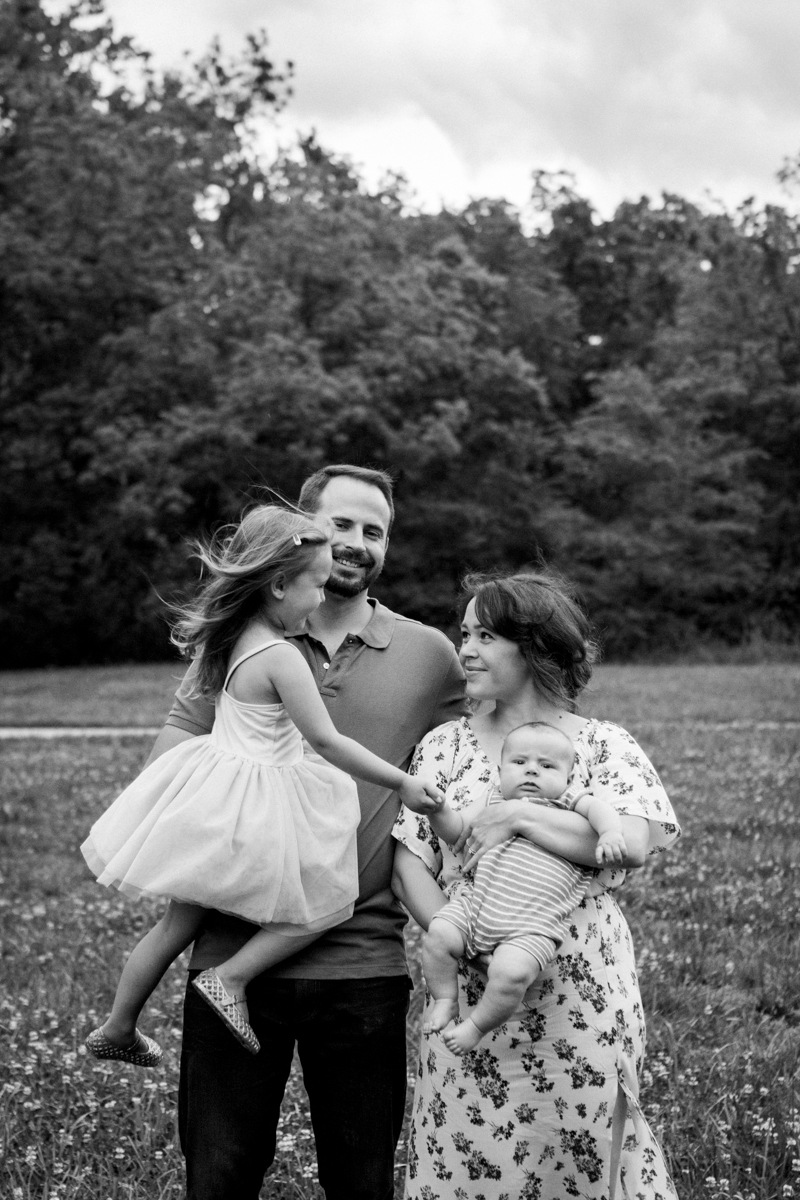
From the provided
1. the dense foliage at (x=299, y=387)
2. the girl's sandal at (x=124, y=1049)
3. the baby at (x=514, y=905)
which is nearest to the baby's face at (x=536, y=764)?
the baby at (x=514, y=905)

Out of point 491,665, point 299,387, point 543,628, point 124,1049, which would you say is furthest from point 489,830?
point 299,387

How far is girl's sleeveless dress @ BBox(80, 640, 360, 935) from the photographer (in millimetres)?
2705

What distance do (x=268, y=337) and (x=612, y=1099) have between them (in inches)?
934

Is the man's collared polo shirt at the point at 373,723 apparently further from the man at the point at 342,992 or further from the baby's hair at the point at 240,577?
the baby's hair at the point at 240,577

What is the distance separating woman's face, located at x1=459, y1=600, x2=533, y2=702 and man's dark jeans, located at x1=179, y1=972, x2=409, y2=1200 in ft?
2.46

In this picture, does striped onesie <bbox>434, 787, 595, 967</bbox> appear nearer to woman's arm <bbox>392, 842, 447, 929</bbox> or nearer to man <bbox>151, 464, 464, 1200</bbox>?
woman's arm <bbox>392, 842, 447, 929</bbox>

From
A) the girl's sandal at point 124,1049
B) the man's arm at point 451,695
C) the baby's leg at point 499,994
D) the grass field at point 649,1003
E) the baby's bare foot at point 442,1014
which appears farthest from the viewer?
the grass field at point 649,1003

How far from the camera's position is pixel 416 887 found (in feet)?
9.58

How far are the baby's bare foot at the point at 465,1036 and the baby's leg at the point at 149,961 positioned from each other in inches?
27.6

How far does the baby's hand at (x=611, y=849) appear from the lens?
2611 millimetres

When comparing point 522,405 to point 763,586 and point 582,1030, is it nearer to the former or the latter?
point 763,586

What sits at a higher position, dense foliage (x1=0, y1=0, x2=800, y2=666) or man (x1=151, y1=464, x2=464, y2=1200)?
dense foliage (x1=0, y1=0, x2=800, y2=666)

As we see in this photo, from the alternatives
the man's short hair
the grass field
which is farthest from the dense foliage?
the man's short hair

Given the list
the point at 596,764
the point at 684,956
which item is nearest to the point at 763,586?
the point at 684,956
